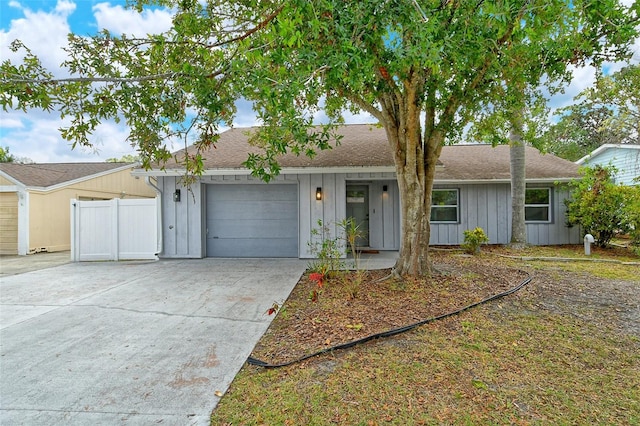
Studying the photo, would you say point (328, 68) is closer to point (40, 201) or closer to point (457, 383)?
point (457, 383)

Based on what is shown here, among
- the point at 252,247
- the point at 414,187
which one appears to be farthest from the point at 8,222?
the point at 414,187

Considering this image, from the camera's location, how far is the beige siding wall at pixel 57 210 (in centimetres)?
1154

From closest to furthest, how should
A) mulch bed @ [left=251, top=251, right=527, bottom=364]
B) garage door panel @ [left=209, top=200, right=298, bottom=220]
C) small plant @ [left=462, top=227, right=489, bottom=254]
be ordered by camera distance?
mulch bed @ [left=251, top=251, right=527, bottom=364]
small plant @ [left=462, top=227, right=489, bottom=254]
garage door panel @ [left=209, top=200, right=298, bottom=220]

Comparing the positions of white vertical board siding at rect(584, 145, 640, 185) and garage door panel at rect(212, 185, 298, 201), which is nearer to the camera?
garage door panel at rect(212, 185, 298, 201)

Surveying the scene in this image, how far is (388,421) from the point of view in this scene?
2258mm

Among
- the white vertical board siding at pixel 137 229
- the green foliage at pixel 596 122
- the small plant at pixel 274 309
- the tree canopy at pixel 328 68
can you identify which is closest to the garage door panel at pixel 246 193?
the white vertical board siding at pixel 137 229

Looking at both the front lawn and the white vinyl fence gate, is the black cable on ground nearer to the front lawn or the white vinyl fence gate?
the front lawn

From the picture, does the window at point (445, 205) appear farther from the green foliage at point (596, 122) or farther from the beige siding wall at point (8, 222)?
the beige siding wall at point (8, 222)

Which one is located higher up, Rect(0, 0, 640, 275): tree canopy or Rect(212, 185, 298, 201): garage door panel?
Rect(0, 0, 640, 275): tree canopy

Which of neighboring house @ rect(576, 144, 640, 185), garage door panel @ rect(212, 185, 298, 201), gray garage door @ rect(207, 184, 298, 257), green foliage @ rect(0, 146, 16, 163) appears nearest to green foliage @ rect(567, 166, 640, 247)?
neighboring house @ rect(576, 144, 640, 185)

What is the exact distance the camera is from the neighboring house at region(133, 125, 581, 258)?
8664 millimetres

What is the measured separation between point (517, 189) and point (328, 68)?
27.5 feet

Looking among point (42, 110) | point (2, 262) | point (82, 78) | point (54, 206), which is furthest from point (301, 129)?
point (54, 206)

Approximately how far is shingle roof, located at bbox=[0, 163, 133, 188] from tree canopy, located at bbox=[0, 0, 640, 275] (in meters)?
10.2
